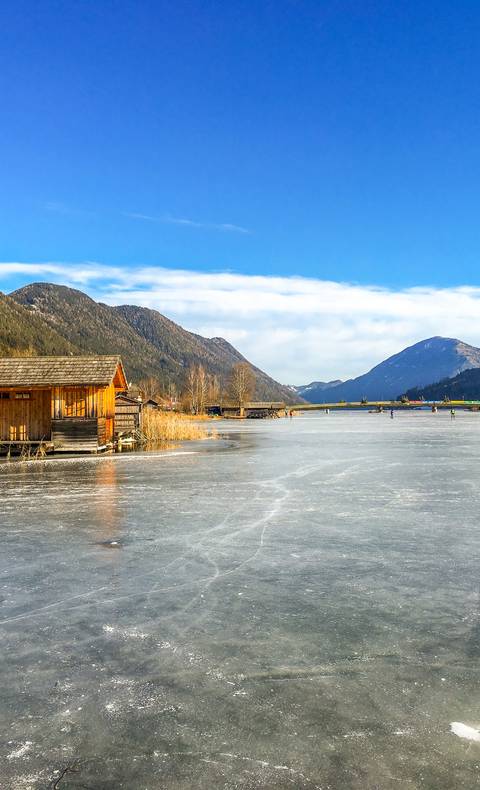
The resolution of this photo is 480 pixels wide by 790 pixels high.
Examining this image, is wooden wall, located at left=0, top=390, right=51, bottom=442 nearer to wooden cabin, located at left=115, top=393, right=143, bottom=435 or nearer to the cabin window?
the cabin window

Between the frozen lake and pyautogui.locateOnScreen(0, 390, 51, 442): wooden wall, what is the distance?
19.0 meters

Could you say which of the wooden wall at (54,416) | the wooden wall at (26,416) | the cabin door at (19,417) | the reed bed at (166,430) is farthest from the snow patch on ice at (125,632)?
the reed bed at (166,430)

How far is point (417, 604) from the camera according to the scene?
702 centimetres

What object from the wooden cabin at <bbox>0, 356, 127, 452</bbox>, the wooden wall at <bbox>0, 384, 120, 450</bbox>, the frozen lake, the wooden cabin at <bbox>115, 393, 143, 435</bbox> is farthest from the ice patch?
the wooden cabin at <bbox>115, 393, 143, 435</bbox>

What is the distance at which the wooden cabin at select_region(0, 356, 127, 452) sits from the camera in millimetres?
31062

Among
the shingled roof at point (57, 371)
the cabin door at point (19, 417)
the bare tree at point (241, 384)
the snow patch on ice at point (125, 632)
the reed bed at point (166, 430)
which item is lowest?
the snow patch on ice at point (125, 632)

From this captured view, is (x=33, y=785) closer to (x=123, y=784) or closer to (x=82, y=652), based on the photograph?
(x=123, y=784)

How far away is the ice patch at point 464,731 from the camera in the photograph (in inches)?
165

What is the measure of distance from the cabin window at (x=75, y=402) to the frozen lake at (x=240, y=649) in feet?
61.6

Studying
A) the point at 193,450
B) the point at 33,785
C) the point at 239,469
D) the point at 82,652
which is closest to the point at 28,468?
the point at 239,469

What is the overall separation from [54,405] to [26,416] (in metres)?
1.57

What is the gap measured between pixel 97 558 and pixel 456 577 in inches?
213

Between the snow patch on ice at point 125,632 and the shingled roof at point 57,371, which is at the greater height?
the shingled roof at point 57,371

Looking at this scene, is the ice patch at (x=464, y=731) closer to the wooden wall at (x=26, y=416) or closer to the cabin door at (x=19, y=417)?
the wooden wall at (x=26, y=416)
